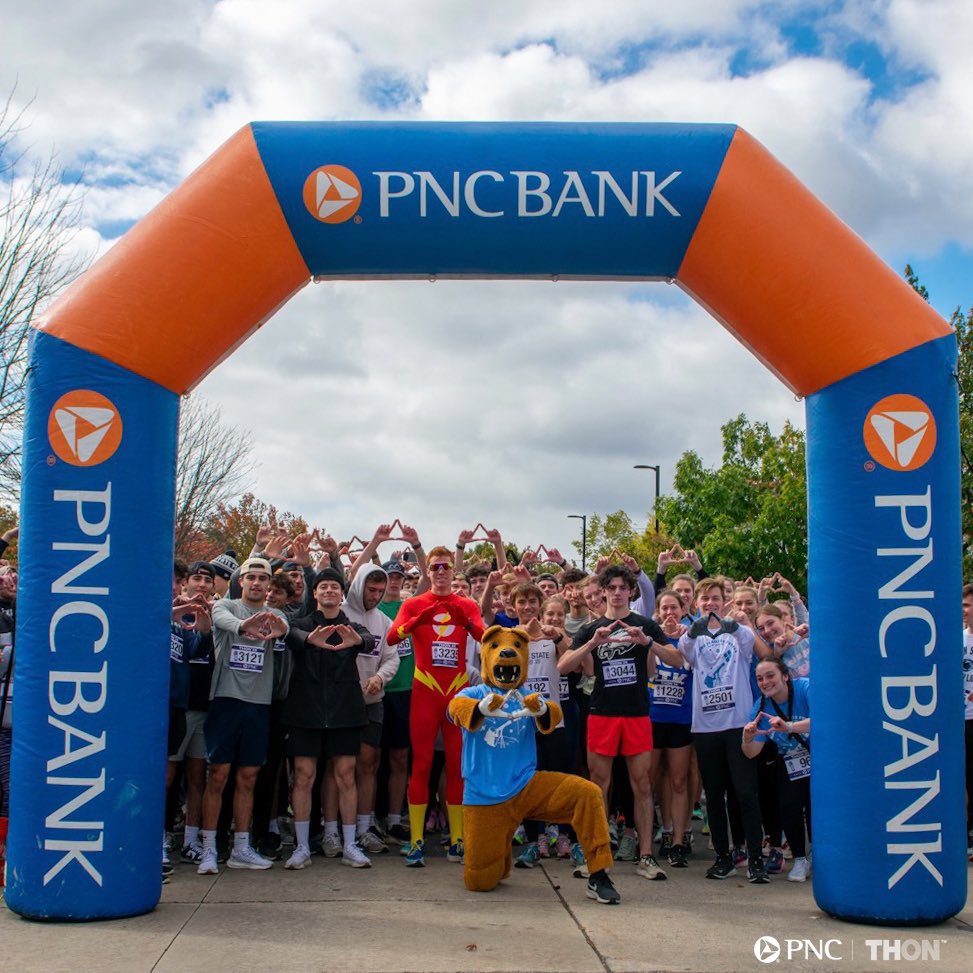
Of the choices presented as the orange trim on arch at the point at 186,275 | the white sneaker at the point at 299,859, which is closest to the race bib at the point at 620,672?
the white sneaker at the point at 299,859

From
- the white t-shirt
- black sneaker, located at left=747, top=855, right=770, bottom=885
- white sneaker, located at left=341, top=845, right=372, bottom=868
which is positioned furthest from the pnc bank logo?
white sneaker, located at left=341, top=845, right=372, bottom=868

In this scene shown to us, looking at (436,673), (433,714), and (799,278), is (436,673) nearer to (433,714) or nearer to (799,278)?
(433,714)

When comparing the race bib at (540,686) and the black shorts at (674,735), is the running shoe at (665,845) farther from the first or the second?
the race bib at (540,686)

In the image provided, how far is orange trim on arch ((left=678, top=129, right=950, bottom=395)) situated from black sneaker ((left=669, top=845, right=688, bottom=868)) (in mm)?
3341

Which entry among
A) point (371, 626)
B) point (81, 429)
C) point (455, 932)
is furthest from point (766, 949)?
point (81, 429)

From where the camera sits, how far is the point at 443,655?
7.64 m

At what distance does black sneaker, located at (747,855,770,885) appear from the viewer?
23.1ft

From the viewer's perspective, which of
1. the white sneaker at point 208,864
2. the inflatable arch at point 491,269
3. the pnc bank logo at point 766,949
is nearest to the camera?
the pnc bank logo at point 766,949

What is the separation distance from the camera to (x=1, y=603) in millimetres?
7434

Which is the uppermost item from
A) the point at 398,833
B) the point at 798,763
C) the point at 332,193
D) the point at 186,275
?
the point at 332,193

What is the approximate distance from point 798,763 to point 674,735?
938 millimetres

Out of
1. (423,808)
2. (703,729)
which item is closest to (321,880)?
(423,808)

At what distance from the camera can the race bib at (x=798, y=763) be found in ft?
23.2

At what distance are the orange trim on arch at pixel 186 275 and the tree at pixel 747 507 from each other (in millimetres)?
24847
